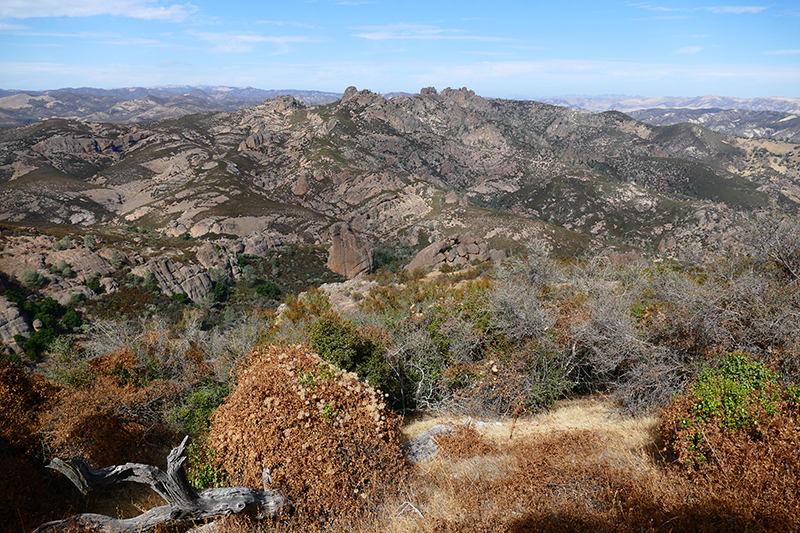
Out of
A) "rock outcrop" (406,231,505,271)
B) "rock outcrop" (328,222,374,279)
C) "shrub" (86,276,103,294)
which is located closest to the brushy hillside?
"rock outcrop" (406,231,505,271)

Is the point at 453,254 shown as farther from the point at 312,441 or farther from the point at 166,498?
the point at 166,498

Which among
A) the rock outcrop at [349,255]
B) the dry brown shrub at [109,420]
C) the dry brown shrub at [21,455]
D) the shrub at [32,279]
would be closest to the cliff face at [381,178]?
the rock outcrop at [349,255]

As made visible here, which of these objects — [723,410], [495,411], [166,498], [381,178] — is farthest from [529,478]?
[381,178]

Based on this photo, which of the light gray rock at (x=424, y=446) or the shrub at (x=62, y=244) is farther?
the shrub at (x=62, y=244)

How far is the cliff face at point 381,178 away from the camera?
88.9 m

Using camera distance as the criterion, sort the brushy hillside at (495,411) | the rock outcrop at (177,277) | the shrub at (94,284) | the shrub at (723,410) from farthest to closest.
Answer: the rock outcrop at (177,277)
the shrub at (94,284)
the shrub at (723,410)
the brushy hillside at (495,411)

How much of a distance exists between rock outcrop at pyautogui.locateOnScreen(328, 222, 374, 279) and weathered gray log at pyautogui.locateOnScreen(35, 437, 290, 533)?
54189mm

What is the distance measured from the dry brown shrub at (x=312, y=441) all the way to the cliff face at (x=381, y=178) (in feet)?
177

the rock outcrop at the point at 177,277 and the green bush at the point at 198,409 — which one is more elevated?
the green bush at the point at 198,409

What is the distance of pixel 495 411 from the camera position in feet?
31.4

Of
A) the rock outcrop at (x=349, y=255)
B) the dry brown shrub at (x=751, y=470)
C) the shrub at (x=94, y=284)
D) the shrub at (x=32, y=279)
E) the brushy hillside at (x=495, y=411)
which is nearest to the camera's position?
the dry brown shrub at (x=751, y=470)

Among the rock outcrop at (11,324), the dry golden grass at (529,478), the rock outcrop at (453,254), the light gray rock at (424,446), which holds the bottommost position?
the rock outcrop at (11,324)

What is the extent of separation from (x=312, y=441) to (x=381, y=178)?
110 meters

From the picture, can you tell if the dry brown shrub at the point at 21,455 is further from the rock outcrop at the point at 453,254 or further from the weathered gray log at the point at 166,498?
the rock outcrop at the point at 453,254
